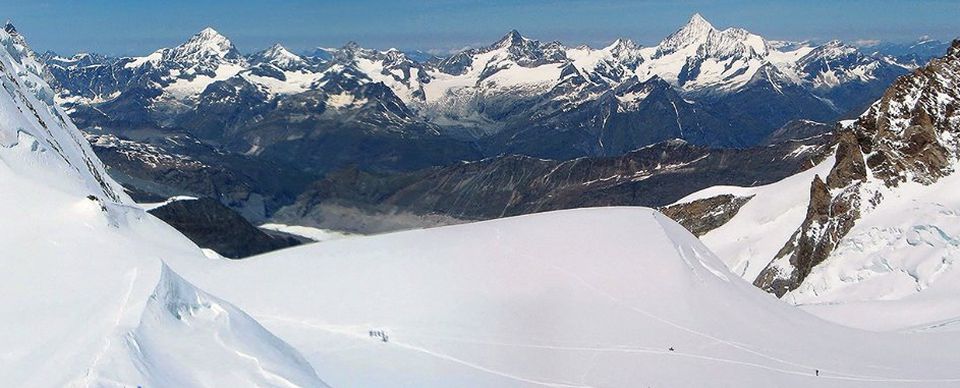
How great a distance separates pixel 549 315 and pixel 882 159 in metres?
91.9

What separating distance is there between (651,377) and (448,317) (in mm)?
6743

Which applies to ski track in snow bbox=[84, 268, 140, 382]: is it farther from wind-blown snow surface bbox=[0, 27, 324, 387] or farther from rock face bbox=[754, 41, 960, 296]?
Result: rock face bbox=[754, 41, 960, 296]

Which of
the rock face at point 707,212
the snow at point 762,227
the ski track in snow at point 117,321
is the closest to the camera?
the ski track in snow at point 117,321

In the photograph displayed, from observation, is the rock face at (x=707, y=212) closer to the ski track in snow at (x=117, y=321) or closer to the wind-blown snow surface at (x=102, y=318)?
the wind-blown snow surface at (x=102, y=318)

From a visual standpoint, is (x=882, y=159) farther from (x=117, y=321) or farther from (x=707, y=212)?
(x=117, y=321)

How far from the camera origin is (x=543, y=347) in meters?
27.6

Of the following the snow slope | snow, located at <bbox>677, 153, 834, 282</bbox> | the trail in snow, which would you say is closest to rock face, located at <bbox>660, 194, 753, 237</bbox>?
snow, located at <bbox>677, 153, 834, 282</bbox>

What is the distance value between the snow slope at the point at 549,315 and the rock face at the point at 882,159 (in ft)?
236

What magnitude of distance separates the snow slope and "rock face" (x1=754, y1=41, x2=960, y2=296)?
7178cm

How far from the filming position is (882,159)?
4222 inches

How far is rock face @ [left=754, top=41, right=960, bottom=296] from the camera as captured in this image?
102 meters

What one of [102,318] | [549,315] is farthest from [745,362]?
[102,318]

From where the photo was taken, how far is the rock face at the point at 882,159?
102m

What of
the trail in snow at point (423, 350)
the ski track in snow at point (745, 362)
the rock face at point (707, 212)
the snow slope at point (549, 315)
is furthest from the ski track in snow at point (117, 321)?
the rock face at point (707, 212)
